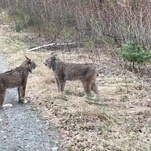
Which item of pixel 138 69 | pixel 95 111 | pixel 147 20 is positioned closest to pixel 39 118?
pixel 95 111

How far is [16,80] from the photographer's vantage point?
8.45 metres

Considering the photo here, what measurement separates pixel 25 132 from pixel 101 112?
1.52 metres

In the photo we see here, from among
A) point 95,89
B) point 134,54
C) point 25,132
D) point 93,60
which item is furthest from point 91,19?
point 25,132

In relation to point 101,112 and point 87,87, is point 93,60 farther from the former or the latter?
point 101,112

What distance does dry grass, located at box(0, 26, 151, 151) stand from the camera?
21.5ft

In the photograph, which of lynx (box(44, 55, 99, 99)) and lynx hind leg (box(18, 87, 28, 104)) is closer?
lynx hind leg (box(18, 87, 28, 104))

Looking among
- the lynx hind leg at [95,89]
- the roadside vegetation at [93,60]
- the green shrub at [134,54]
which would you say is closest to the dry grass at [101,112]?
the roadside vegetation at [93,60]

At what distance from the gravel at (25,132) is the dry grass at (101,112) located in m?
0.18

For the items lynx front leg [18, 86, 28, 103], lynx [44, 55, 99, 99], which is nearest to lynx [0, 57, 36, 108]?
lynx front leg [18, 86, 28, 103]

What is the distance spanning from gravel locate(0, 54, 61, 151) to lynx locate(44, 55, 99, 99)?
1.06 meters

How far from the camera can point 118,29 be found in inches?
537

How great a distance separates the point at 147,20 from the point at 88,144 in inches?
278

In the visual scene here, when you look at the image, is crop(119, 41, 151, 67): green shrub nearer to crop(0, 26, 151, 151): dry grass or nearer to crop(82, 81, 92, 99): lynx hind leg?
crop(0, 26, 151, 151): dry grass

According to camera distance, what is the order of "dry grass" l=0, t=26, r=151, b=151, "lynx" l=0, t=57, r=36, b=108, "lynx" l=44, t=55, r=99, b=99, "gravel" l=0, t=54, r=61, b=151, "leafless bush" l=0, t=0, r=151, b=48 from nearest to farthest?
"gravel" l=0, t=54, r=61, b=151 → "dry grass" l=0, t=26, r=151, b=151 → "lynx" l=0, t=57, r=36, b=108 → "lynx" l=44, t=55, r=99, b=99 → "leafless bush" l=0, t=0, r=151, b=48
